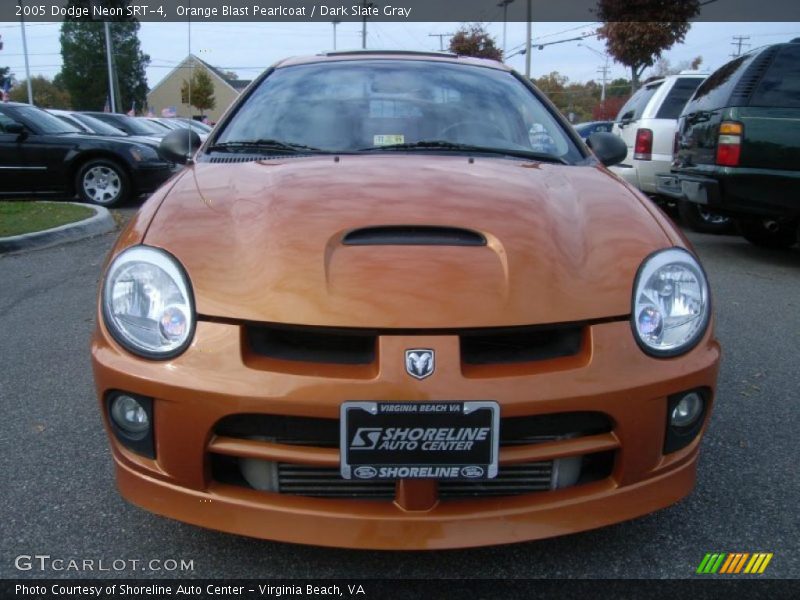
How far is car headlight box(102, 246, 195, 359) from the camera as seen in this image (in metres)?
1.72

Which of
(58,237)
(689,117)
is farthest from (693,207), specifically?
(58,237)

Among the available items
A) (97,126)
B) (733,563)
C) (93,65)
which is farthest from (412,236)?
(93,65)

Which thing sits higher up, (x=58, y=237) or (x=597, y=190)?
(x=597, y=190)

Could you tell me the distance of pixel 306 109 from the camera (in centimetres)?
279

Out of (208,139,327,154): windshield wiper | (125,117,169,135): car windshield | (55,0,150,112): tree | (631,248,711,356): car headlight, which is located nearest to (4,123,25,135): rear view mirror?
(125,117,169,135): car windshield

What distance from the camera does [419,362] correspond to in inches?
63.6

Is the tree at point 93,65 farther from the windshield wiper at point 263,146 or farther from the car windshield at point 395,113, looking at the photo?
the windshield wiper at point 263,146

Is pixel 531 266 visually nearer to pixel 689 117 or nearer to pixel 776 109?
pixel 776 109

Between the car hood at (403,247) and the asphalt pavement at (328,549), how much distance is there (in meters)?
0.68

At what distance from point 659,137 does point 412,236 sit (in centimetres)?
681

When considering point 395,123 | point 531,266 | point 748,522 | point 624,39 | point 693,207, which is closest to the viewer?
point 531,266

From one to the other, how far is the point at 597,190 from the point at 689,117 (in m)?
4.57

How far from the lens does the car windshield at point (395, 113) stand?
8.69ft

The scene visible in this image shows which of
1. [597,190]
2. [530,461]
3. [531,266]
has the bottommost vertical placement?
[530,461]
